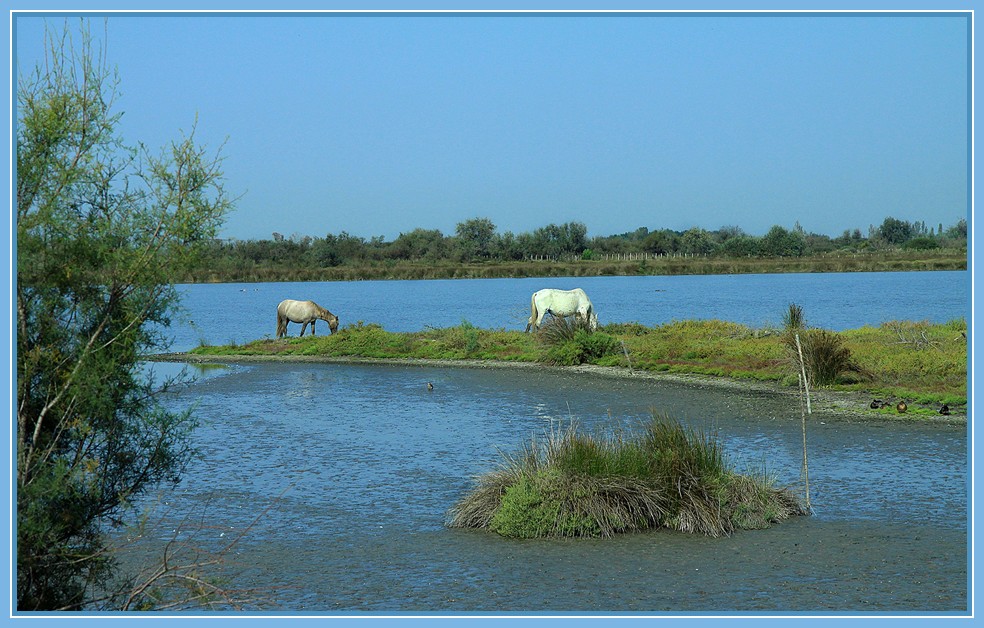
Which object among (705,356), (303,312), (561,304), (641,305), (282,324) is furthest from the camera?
(641,305)

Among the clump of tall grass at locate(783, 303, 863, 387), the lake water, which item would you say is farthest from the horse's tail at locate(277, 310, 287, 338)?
the clump of tall grass at locate(783, 303, 863, 387)

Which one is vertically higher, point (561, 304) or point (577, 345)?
point (561, 304)

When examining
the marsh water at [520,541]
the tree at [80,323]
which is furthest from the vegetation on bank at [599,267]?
the tree at [80,323]

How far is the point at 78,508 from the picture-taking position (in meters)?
6.11

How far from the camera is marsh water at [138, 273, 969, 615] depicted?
816cm

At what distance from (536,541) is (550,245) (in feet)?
363

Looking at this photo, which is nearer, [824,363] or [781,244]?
[824,363]

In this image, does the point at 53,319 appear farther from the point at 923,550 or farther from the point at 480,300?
the point at 480,300

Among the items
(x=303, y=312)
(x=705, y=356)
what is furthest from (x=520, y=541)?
(x=303, y=312)

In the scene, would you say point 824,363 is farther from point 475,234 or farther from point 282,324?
point 475,234

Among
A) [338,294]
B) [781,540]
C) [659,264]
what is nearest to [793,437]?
[781,540]

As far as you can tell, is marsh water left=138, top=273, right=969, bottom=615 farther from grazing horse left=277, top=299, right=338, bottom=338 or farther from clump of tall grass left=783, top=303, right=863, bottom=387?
grazing horse left=277, top=299, right=338, bottom=338

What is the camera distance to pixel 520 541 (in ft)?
32.5

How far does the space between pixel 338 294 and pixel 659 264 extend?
3925 cm
